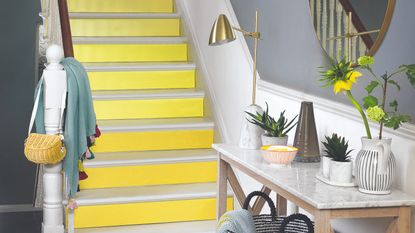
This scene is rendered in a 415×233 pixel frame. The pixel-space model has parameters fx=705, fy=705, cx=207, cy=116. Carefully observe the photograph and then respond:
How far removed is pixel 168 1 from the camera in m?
5.88

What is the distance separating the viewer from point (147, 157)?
14.8 feet

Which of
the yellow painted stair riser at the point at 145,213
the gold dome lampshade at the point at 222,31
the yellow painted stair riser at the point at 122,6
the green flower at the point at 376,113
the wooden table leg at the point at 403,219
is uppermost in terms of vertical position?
the yellow painted stair riser at the point at 122,6

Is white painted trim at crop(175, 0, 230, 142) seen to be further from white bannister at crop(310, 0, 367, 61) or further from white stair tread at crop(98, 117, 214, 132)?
white bannister at crop(310, 0, 367, 61)

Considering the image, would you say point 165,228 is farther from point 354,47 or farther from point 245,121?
point 354,47

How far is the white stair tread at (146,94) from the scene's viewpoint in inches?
191

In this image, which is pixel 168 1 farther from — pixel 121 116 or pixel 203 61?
pixel 121 116

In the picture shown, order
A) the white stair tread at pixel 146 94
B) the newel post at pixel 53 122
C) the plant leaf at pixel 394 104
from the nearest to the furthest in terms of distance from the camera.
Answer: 1. the plant leaf at pixel 394 104
2. the newel post at pixel 53 122
3. the white stair tread at pixel 146 94

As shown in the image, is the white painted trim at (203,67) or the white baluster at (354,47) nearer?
the white baluster at (354,47)

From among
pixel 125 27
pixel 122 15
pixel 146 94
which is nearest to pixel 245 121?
pixel 146 94

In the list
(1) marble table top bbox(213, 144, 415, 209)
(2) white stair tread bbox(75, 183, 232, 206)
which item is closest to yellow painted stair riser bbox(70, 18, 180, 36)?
(2) white stair tread bbox(75, 183, 232, 206)

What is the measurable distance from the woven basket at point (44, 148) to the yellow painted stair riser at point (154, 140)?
36.7 inches

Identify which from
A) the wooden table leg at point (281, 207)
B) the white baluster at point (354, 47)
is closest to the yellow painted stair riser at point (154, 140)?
the wooden table leg at point (281, 207)

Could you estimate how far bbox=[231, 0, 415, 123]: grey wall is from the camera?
237 cm

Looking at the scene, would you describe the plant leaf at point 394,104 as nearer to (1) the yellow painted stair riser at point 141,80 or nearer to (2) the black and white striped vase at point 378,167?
(2) the black and white striped vase at point 378,167
